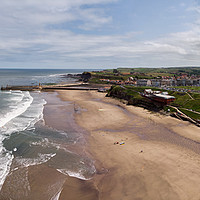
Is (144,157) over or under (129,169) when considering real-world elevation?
over

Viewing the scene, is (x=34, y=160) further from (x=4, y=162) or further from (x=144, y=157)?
(x=144, y=157)

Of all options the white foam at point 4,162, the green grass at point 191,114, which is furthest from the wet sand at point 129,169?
the green grass at point 191,114

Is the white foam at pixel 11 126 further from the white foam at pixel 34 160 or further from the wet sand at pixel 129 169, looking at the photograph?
the wet sand at pixel 129 169

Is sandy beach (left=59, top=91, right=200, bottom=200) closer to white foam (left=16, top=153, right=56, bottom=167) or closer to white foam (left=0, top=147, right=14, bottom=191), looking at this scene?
white foam (left=16, top=153, right=56, bottom=167)

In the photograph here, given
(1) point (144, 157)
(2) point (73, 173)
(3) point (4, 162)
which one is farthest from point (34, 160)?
(1) point (144, 157)

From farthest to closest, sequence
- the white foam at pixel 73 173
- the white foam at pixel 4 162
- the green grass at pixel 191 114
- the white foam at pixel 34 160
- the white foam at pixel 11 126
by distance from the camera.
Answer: the green grass at pixel 191 114 → the white foam at pixel 34 160 → the white foam at pixel 11 126 → the white foam at pixel 73 173 → the white foam at pixel 4 162

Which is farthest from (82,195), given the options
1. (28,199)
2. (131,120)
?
(131,120)

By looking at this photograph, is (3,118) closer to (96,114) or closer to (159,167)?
(96,114)

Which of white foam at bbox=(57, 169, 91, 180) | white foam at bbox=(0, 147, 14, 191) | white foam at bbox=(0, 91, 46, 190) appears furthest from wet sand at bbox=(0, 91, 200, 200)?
white foam at bbox=(0, 91, 46, 190)
